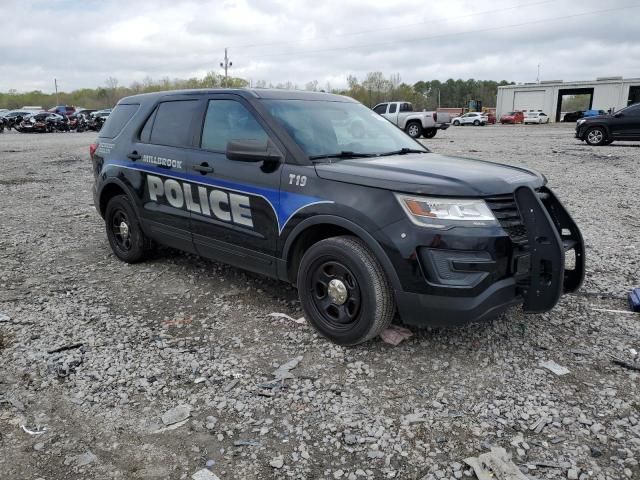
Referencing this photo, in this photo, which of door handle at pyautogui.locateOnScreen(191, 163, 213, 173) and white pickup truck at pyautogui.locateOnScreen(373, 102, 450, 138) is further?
white pickup truck at pyautogui.locateOnScreen(373, 102, 450, 138)

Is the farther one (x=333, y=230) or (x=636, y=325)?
(x=636, y=325)

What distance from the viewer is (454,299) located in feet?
10.2

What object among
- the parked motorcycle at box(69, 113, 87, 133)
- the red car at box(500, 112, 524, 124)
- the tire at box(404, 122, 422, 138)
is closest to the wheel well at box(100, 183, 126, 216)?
the tire at box(404, 122, 422, 138)

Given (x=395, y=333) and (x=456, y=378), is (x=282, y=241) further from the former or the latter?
(x=456, y=378)

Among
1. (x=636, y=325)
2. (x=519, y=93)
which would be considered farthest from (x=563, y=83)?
(x=636, y=325)

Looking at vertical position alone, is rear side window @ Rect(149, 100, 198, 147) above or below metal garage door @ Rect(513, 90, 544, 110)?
below

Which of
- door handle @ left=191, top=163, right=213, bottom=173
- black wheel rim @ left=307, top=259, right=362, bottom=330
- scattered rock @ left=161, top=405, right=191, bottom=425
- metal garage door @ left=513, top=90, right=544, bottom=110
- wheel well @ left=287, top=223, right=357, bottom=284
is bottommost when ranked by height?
scattered rock @ left=161, top=405, right=191, bottom=425

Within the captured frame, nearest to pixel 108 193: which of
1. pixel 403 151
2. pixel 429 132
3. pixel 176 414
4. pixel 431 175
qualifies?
pixel 403 151

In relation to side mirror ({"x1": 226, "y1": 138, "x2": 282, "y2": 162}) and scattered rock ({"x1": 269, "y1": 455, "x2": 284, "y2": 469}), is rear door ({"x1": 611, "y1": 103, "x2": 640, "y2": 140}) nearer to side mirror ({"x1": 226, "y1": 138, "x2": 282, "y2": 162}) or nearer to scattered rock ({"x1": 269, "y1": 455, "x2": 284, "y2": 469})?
side mirror ({"x1": 226, "y1": 138, "x2": 282, "y2": 162})

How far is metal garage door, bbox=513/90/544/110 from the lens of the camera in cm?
6169

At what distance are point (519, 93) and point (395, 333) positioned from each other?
6633 cm

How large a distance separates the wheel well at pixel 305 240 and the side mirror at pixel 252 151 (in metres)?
0.58

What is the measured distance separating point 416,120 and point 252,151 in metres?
22.5

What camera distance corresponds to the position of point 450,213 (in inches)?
122
